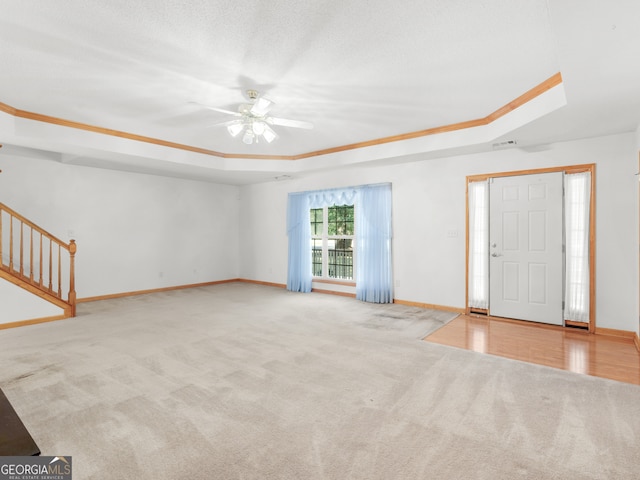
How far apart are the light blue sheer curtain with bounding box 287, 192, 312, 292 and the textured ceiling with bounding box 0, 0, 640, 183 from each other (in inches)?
117

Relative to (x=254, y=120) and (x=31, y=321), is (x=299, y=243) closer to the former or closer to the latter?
(x=254, y=120)

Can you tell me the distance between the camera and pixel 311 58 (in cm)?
284

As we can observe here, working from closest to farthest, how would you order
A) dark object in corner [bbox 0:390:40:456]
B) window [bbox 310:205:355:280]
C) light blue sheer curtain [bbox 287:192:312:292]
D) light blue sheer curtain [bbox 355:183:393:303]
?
dark object in corner [bbox 0:390:40:456], light blue sheer curtain [bbox 355:183:393:303], window [bbox 310:205:355:280], light blue sheer curtain [bbox 287:192:312:292]

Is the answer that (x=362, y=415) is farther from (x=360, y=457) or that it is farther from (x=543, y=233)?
(x=543, y=233)

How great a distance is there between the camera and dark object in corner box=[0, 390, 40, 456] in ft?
3.60

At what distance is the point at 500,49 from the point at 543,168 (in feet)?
8.35

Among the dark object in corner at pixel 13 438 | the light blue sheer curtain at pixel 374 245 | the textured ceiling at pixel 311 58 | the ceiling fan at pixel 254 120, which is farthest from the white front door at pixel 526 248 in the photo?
the dark object in corner at pixel 13 438

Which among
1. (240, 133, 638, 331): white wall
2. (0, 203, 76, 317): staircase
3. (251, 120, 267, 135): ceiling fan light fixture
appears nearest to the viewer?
(251, 120, 267, 135): ceiling fan light fixture

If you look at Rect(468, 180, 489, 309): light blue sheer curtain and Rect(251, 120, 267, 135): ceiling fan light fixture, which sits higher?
Rect(251, 120, 267, 135): ceiling fan light fixture

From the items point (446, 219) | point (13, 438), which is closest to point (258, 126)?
point (446, 219)

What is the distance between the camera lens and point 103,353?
11.6 ft

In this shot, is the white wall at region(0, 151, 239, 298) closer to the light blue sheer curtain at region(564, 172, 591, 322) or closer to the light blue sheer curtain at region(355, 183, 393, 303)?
the light blue sheer curtain at region(355, 183, 393, 303)

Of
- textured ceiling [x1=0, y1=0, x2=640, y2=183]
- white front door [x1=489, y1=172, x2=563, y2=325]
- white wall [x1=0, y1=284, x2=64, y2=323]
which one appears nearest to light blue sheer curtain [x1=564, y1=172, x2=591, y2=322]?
white front door [x1=489, y1=172, x2=563, y2=325]

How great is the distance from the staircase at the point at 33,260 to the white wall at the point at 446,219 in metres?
3.92
